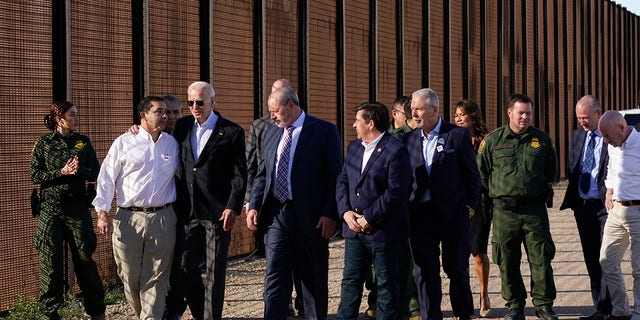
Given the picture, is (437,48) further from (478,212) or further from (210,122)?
(210,122)

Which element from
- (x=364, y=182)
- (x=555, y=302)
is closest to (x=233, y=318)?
(x=364, y=182)

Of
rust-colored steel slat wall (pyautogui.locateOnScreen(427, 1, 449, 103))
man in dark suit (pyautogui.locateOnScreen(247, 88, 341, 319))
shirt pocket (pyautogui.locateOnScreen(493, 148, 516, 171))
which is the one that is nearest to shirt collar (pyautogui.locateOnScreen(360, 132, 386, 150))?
man in dark suit (pyautogui.locateOnScreen(247, 88, 341, 319))

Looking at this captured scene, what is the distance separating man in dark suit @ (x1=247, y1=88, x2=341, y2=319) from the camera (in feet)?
25.7

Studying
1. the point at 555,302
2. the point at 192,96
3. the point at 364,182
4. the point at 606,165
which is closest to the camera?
the point at 364,182

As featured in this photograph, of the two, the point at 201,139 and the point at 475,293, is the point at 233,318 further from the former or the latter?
the point at 475,293

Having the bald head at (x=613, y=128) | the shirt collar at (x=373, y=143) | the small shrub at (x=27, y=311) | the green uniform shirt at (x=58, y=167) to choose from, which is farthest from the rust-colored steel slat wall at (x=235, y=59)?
the bald head at (x=613, y=128)

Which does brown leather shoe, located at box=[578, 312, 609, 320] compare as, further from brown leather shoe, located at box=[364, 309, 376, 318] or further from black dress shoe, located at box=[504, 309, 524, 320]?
brown leather shoe, located at box=[364, 309, 376, 318]

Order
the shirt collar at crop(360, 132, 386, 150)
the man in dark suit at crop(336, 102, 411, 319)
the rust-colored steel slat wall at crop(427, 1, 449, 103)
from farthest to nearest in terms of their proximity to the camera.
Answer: the rust-colored steel slat wall at crop(427, 1, 449, 103) → the shirt collar at crop(360, 132, 386, 150) → the man in dark suit at crop(336, 102, 411, 319)

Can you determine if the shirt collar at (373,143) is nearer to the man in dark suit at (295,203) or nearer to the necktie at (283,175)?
the man in dark suit at (295,203)

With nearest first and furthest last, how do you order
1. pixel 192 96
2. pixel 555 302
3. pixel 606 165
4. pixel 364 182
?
pixel 364 182, pixel 192 96, pixel 606 165, pixel 555 302

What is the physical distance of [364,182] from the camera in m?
7.76

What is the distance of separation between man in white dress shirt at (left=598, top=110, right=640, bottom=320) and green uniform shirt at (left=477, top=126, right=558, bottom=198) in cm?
53

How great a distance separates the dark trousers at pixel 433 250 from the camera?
8.34 metres

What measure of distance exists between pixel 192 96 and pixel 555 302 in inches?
157
